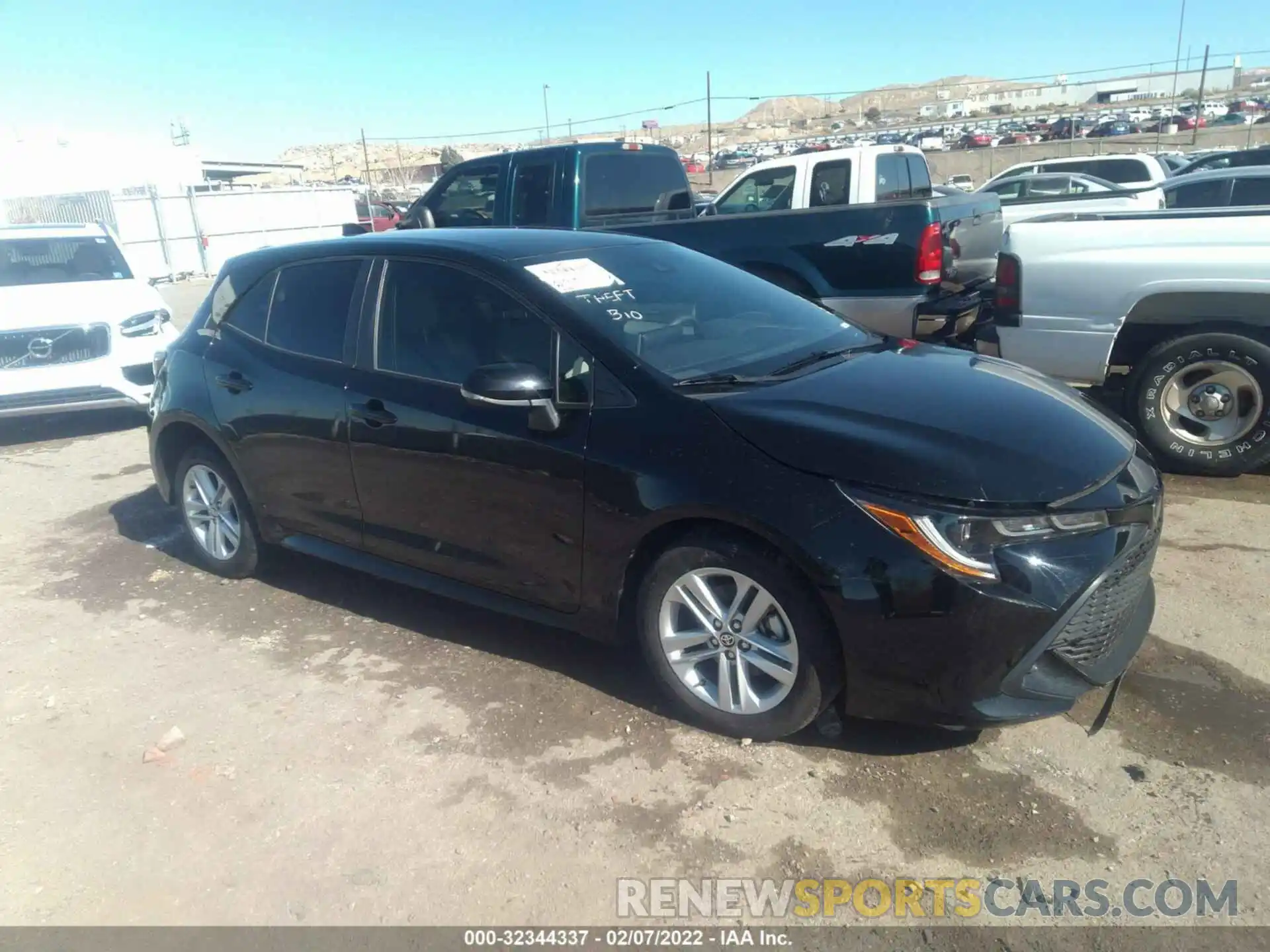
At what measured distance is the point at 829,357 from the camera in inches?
153

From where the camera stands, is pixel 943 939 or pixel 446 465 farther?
pixel 446 465

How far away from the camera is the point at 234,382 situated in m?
4.78

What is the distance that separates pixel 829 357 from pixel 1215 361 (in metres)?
3.11

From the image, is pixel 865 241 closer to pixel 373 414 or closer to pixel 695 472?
pixel 373 414

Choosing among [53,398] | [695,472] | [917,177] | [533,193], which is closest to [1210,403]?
[695,472]

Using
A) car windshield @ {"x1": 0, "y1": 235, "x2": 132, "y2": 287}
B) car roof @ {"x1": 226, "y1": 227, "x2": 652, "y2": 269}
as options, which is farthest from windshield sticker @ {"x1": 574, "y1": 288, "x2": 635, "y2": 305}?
car windshield @ {"x1": 0, "y1": 235, "x2": 132, "y2": 287}

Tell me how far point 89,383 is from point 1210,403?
834 cm

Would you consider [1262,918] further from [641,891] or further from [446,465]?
[446,465]

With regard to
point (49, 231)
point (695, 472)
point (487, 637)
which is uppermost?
point (49, 231)

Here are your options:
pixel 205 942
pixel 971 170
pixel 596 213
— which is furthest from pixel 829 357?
pixel 971 170

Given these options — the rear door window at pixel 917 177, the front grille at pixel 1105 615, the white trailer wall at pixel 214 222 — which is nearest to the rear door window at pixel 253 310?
the front grille at pixel 1105 615

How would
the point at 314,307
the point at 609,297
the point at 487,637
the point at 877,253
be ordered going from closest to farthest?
the point at 609,297 → the point at 487,637 → the point at 314,307 → the point at 877,253

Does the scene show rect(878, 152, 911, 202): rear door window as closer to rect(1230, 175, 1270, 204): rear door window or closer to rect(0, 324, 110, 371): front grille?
rect(1230, 175, 1270, 204): rear door window

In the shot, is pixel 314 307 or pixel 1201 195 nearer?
pixel 314 307
